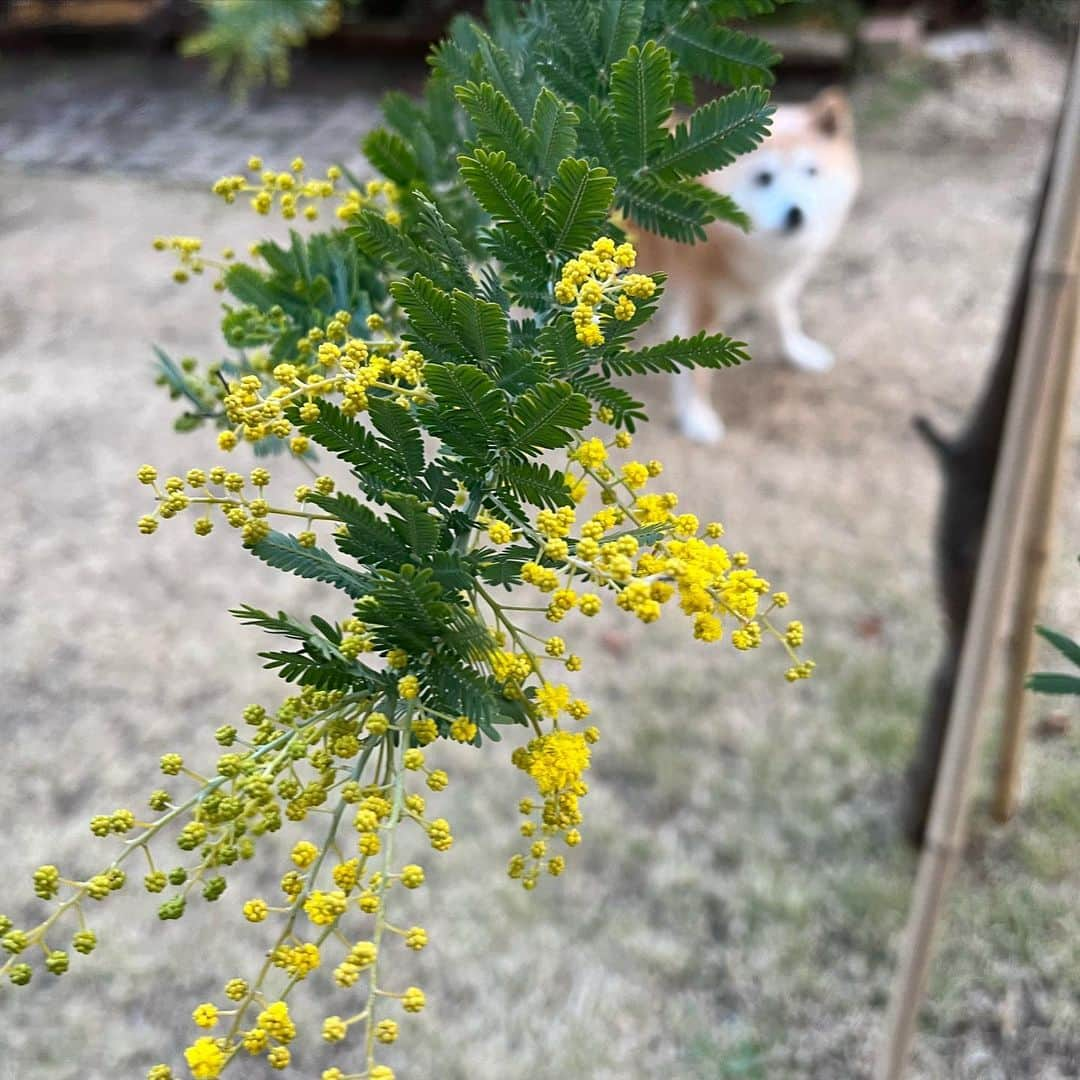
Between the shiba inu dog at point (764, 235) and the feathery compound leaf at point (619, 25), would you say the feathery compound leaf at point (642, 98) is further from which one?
the shiba inu dog at point (764, 235)

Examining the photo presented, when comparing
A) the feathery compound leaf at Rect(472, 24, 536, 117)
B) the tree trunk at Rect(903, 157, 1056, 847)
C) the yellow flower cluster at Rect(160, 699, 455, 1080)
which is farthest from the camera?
the tree trunk at Rect(903, 157, 1056, 847)

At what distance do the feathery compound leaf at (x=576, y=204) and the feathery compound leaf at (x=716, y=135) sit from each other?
7 cm

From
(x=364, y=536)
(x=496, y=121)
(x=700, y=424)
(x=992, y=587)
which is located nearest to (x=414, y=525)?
(x=364, y=536)

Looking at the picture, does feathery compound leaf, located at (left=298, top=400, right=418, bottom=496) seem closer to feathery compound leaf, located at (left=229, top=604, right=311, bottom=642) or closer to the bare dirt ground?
feathery compound leaf, located at (left=229, top=604, right=311, bottom=642)

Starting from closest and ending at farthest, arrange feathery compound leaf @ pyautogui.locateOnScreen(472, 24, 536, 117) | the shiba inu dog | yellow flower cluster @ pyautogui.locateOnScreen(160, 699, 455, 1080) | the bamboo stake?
yellow flower cluster @ pyautogui.locateOnScreen(160, 699, 455, 1080), feathery compound leaf @ pyautogui.locateOnScreen(472, 24, 536, 117), the bamboo stake, the shiba inu dog

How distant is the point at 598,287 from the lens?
0.32m

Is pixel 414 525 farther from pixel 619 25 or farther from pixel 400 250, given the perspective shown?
pixel 619 25

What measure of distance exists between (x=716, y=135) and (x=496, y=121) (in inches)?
3.5

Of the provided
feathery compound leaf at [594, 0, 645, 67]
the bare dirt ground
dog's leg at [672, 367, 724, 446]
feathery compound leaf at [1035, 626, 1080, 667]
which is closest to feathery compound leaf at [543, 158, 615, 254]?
feathery compound leaf at [594, 0, 645, 67]

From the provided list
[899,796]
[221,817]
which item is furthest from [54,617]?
[221,817]

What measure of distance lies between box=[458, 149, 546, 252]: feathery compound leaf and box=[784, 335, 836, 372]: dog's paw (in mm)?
2066

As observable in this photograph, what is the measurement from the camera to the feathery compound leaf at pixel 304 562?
354 mm

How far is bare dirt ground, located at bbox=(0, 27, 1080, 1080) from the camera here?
4.15ft

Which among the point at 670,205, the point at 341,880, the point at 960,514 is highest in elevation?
the point at 670,205
